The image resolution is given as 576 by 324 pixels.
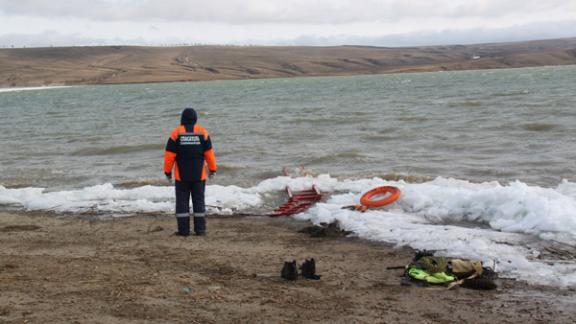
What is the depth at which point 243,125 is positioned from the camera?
2519 cm

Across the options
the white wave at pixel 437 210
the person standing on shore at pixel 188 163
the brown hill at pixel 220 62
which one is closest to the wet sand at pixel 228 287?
the person standing on shore at pixel 188 163

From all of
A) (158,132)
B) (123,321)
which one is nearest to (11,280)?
(123,321)

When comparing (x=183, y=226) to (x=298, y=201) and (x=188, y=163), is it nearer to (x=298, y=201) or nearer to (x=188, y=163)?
(x=188, y=163)

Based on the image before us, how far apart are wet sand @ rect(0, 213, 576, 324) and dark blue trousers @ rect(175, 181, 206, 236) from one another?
179 mm

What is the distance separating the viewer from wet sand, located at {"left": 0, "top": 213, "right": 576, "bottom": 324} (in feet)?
16.2

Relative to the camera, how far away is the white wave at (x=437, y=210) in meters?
6.56

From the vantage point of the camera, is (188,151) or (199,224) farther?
(199,224)

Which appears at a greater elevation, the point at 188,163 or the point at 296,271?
the point at 188,163

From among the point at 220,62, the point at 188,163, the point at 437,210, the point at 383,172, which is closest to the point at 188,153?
the point at 188,163

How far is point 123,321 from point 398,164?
10.0 metres

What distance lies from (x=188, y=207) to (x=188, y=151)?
71 cm

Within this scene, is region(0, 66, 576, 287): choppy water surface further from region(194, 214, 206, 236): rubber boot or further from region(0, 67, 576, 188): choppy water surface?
region(194, 214, 206, 236): rubber boot

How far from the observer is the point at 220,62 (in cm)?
16212

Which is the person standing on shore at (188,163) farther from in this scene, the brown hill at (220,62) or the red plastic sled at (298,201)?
the brown hill at (220,62)
